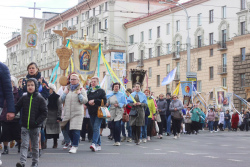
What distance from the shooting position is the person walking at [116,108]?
15178 mm

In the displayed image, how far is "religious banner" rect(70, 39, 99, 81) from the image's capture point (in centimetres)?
2159

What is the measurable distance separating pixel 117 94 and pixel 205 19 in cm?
4134

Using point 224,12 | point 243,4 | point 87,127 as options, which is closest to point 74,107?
point 87,127

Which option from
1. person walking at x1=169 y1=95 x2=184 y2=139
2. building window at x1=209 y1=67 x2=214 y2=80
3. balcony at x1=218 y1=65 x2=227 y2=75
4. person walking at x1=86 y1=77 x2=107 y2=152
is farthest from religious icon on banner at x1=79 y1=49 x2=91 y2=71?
building window at x1=209 y1=67 x2=214 y2=80

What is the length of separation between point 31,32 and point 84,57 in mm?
8373

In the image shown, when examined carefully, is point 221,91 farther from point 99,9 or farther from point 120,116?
point 99,9

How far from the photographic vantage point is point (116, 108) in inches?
612

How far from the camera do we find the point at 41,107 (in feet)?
30.1

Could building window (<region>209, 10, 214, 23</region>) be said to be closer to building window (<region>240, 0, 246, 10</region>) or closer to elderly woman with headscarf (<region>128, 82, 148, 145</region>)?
building window (<region>240, 0, 246, 10</region>)

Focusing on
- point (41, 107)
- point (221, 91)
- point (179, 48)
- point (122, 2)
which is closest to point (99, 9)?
point (122, 2)

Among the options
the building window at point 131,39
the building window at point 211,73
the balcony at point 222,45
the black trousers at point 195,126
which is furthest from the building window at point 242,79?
the building window at point 131,39

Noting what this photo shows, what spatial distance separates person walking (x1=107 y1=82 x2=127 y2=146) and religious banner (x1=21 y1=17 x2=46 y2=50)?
13.8 m

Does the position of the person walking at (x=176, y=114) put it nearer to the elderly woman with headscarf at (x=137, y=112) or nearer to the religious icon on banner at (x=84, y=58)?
the religious icon on banner at (x=84, y=58)

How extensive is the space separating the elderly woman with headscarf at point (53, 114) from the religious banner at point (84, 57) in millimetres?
8052
